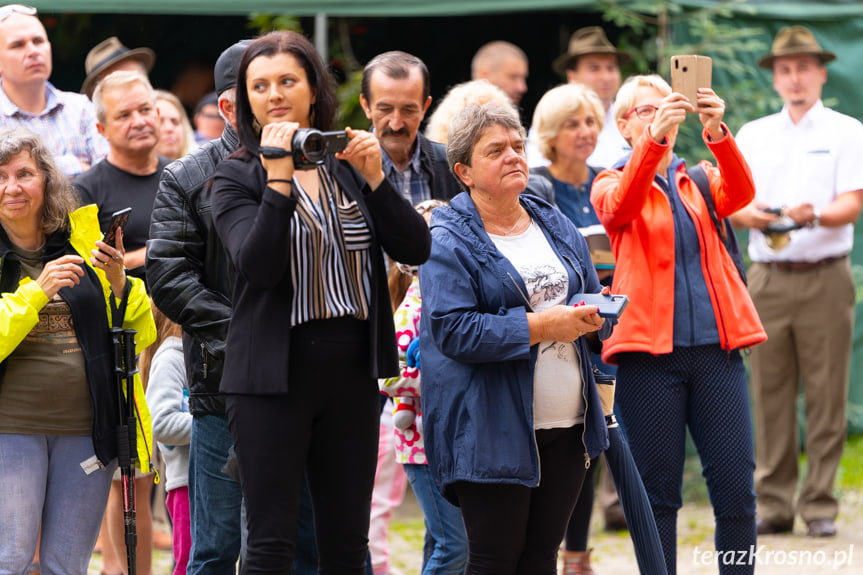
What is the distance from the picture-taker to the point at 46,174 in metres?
4.19

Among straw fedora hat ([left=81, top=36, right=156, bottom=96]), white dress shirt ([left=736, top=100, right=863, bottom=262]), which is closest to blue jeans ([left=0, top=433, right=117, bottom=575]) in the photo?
straw fedora hat ([left=81, top=36, right=156, bottom=96])

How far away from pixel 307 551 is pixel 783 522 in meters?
3.44

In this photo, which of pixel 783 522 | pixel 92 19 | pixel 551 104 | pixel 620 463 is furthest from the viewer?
pixel 92 19

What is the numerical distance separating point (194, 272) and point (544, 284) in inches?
44.9

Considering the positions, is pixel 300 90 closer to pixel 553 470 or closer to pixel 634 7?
pixel 553 470

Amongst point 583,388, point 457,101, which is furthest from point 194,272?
point 457,101

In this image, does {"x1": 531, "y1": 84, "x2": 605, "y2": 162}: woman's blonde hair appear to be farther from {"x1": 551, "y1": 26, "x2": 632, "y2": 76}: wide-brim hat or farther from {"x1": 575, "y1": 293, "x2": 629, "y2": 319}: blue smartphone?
{"x1": 575, "y1": 293, "x2": 629, "y2": 319}: blue smartphone

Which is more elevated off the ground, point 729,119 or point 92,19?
point 92,19

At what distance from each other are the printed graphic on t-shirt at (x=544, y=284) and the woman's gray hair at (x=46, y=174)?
1699 millimetres

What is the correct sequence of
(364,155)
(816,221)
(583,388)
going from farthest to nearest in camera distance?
(816,221)
(583,388)
(364,155)

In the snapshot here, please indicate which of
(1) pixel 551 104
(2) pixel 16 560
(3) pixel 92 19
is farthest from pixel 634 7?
(2) pixel 16 560

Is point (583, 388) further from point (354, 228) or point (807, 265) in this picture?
point (807, 265)

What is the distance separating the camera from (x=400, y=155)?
4672mm

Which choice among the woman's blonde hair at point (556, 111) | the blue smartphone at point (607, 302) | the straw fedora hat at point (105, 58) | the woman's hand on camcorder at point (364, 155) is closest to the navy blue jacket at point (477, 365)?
the blue smartphone at point (607, 302)
